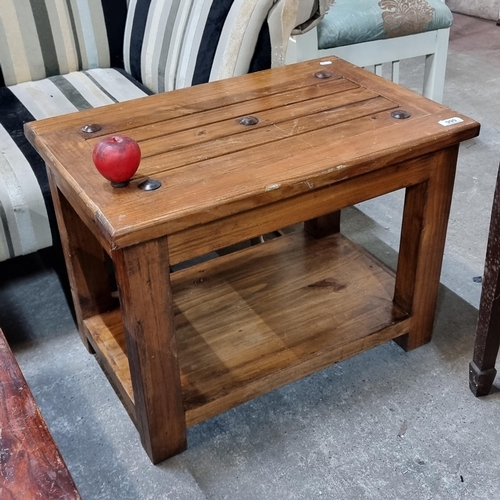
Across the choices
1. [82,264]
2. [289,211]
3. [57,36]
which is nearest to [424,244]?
[289,211]

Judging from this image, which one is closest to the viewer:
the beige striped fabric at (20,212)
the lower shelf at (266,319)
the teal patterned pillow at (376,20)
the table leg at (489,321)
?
the table leg at (489,321)

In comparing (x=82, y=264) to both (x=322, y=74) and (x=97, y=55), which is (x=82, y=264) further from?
(x=97, y=55)

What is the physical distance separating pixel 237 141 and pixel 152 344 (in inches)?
14.7

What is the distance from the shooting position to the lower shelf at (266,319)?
4.16ft

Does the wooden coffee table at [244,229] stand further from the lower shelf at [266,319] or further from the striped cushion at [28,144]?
the striped cushion at [28,144]

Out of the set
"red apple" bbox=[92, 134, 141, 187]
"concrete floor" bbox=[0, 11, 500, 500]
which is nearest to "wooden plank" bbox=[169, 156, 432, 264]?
"red apple" bbox=[92, 134, 141, 187]

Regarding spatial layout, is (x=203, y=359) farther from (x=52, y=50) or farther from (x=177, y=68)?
(x=52, y=50)

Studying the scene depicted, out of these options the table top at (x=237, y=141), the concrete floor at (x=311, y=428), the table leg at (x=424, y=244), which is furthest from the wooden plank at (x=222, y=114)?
the concrete floor at (x=311, y=428)

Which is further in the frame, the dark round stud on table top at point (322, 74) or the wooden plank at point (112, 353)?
the dark round stud on table top at point (322, 74)

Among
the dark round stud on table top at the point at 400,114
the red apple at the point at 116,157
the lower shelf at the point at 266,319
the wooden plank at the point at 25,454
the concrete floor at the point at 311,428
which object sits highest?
the red apple at the point at 116,157

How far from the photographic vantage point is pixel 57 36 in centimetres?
191

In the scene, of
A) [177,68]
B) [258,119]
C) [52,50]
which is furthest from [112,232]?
[52,50]

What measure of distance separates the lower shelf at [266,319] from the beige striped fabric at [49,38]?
790mm

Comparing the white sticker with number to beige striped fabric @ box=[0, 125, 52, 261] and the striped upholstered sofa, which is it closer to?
the striped upholstered sofa
